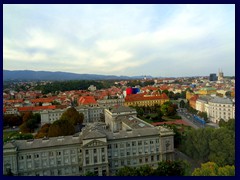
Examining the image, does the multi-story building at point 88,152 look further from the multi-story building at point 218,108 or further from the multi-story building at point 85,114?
the multi-story building at point 85,114

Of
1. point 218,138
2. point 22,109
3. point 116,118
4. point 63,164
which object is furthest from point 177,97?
point 63,164

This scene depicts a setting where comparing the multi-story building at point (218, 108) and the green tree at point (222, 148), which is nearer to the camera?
the green tree at point (222, 148)

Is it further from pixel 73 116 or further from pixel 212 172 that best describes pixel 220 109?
pixel 212 172

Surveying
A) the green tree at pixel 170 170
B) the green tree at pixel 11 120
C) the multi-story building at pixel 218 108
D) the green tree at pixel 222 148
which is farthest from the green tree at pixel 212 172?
the green tree at pixel 11 120

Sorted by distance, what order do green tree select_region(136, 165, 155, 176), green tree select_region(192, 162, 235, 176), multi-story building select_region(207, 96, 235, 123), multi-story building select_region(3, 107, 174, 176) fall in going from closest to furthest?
green tree select_region(192, 162, 235, 176) → green tree select_region(136, 165, 155, 176) → multi-story building select_region(3, 107, 174, 176) → multi-story building select_region(207, 96, 235, 123)

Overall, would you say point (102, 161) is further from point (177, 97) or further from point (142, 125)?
point (177, 97)

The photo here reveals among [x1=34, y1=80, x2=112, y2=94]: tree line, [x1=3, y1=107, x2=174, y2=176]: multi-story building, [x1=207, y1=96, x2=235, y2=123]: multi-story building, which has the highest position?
[x1=34, y1=80, x2=112, y2=94]: tree line

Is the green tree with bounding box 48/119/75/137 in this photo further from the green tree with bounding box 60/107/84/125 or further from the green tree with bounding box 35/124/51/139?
the green tree with bounding box 60/107/84/125

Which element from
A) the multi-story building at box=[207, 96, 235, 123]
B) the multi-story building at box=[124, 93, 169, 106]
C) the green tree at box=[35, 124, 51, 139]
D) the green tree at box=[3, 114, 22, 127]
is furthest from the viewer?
the multi-story building at box=[124, 93, 169, 106]

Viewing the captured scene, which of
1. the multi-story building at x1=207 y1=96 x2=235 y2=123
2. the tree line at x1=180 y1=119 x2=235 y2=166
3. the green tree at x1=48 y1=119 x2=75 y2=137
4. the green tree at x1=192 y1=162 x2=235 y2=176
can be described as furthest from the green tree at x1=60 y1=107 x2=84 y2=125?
the green tree at x1=192 y1=162 x2=235 y2=176
